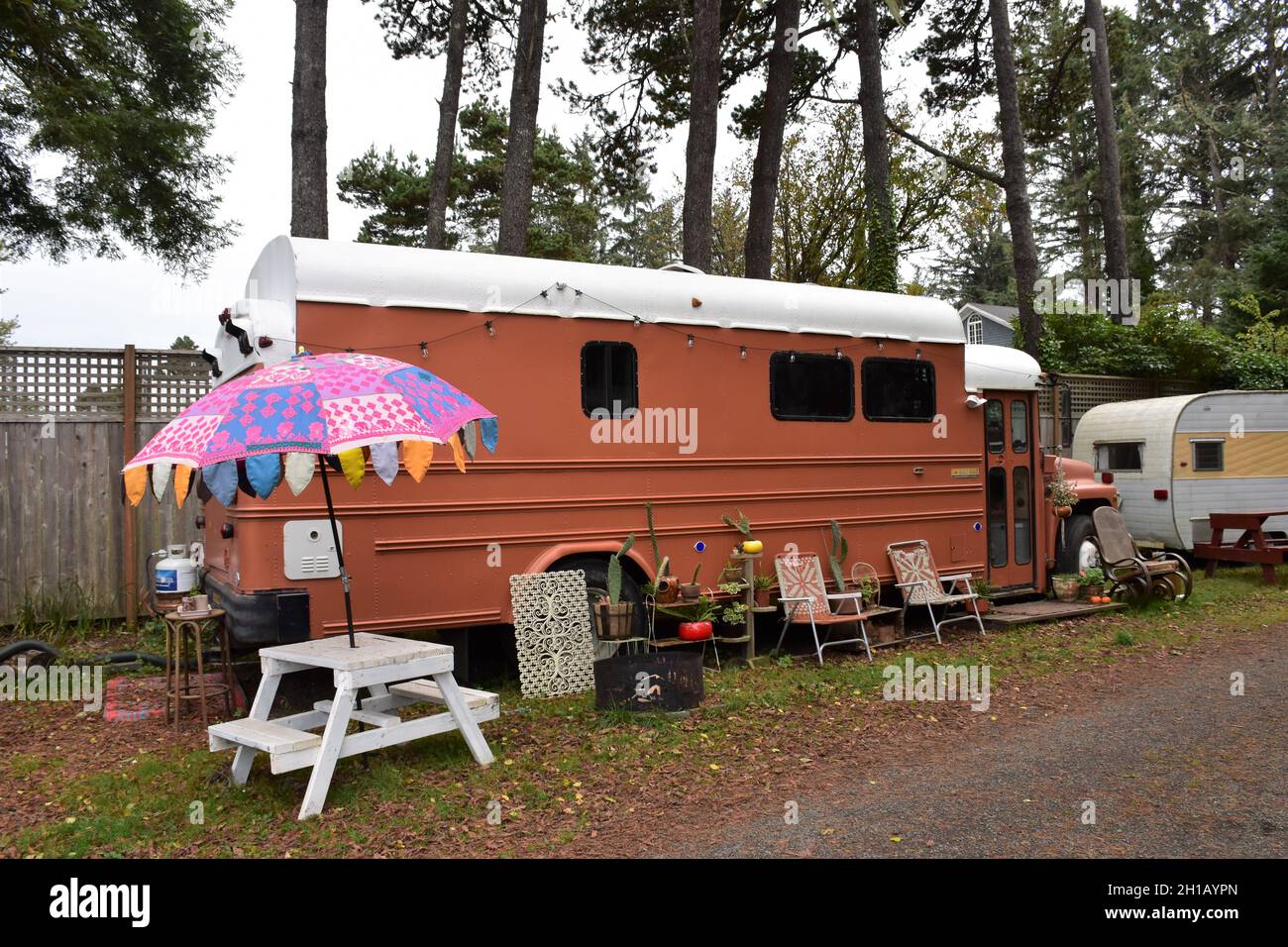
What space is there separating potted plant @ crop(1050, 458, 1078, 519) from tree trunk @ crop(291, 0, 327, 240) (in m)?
8.39

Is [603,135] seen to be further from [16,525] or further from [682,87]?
[16,525]

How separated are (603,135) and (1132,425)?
9688 mm

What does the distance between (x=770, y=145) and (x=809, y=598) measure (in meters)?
8.67

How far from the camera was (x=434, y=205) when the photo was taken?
47.8 ft

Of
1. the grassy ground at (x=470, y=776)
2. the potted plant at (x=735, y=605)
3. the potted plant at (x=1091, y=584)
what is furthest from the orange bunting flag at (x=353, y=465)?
the potted plant at (x=1091, y=584)

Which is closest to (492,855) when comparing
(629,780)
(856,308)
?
(629,780)

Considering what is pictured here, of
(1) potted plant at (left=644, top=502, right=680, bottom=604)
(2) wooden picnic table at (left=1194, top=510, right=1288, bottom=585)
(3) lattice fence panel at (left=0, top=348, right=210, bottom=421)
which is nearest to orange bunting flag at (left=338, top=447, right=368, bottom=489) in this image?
(1) potted plant at (left=644, top=502, right=680, bottom=604)

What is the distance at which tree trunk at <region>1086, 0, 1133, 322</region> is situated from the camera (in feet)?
54.9

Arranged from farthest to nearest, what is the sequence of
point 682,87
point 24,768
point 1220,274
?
A: point 1220,274
point 682,87
point 24,768

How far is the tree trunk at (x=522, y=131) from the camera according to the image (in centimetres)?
1243

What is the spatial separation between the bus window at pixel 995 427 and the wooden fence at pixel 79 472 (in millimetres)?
7521

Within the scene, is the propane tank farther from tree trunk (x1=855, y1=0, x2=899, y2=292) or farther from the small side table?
tree trunk (x1=855, y1=0, x2=899, y2=292)

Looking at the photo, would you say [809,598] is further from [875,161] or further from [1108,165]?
[1108,165]

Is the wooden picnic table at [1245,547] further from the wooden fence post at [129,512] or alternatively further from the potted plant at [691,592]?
the wooden fence post at [129,512]
